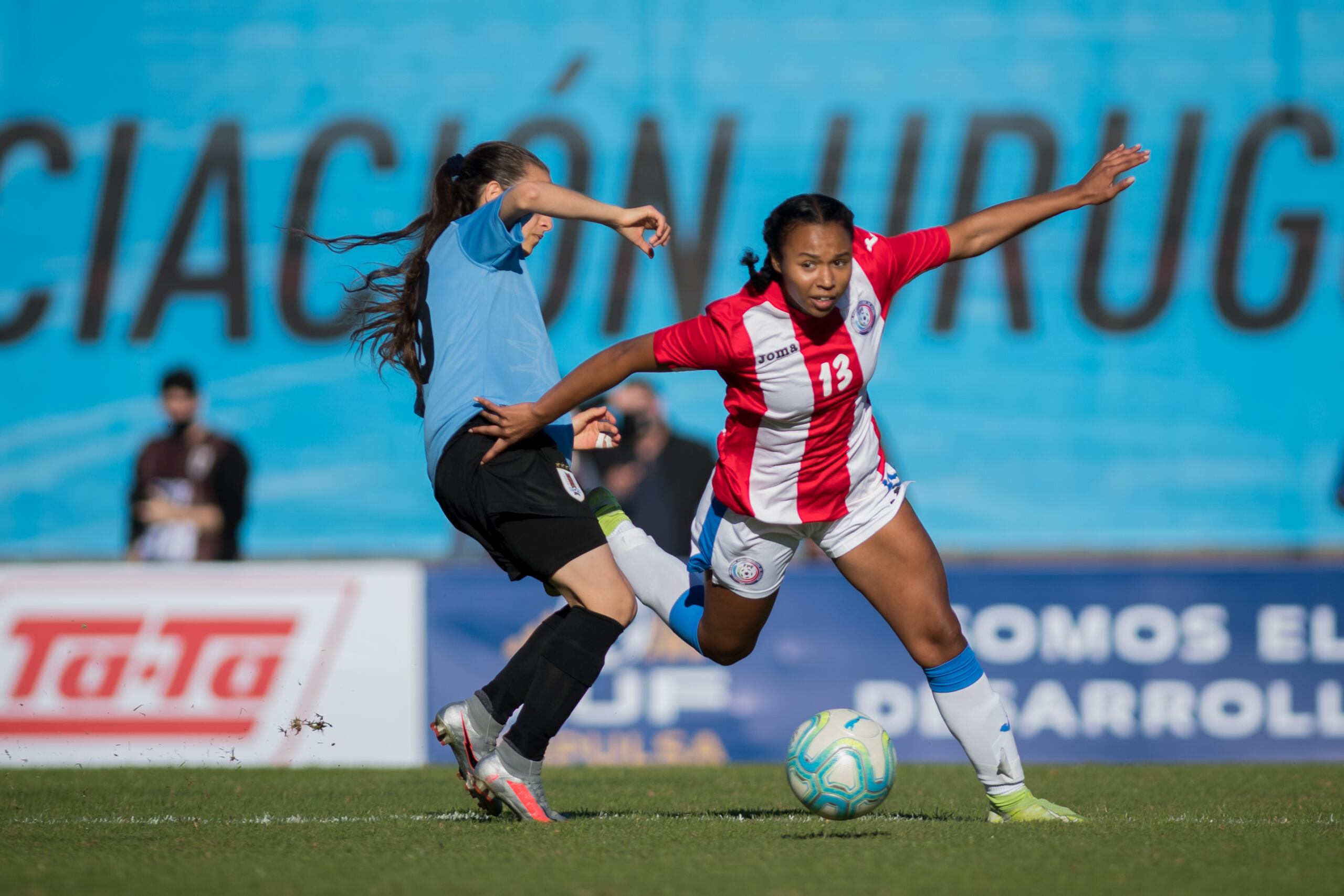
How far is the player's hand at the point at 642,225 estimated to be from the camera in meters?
4.90

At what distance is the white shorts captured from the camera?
525 cm

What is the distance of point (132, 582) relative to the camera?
8.89m

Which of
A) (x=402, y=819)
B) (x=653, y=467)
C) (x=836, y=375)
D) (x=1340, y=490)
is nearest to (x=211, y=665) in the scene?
(x=653, y=467)

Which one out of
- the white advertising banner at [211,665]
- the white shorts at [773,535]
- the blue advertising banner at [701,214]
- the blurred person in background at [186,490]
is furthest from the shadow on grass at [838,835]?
the blue advertising banner at [701,214]

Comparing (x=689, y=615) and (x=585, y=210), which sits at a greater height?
(x=585, y=210)

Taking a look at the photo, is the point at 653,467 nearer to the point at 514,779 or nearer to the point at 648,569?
the point at 648,569

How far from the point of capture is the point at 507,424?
16.6 ft

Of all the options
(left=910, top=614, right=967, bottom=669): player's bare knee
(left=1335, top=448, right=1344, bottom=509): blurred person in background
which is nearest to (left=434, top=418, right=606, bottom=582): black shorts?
(left=910, top=614, right=967, bottom=669): player's bare knee

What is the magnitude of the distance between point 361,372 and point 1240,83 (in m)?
7.84

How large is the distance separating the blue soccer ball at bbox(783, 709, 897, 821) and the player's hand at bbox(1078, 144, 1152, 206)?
1957mm

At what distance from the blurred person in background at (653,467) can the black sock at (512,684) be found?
4.69m

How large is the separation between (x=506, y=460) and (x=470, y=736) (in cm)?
101

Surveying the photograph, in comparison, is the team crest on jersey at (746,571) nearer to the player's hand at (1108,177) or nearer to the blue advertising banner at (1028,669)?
the player's hand at (1108,177)

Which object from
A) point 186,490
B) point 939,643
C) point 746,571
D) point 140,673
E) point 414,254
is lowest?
point 140,673
